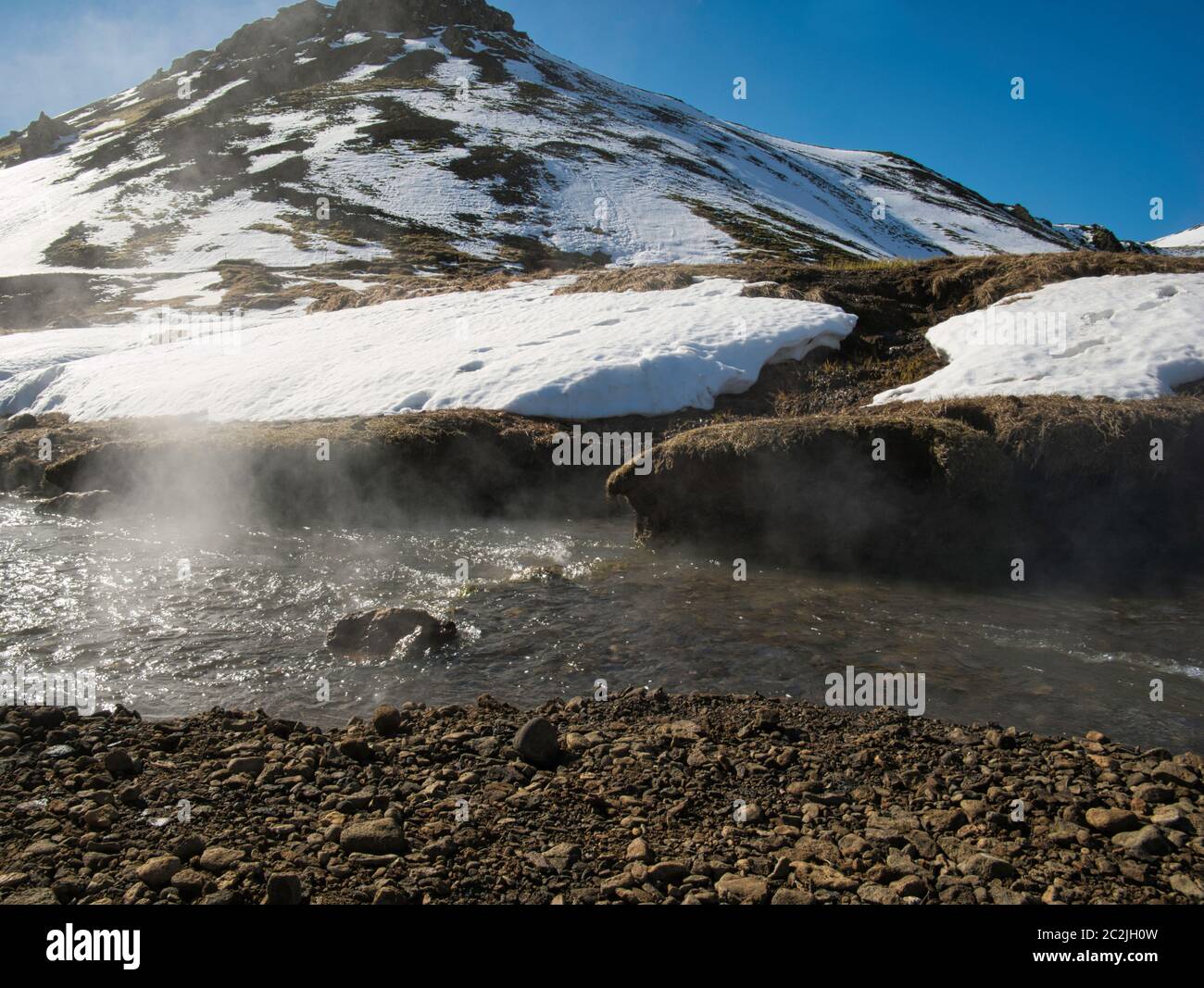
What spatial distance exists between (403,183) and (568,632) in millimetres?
80370

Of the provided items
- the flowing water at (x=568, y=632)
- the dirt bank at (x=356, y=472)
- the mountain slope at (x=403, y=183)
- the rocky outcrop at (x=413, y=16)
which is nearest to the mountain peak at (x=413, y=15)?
the rocky outcrop at (x=413, y=16)

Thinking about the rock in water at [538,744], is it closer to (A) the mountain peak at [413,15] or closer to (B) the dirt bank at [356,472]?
(B) the dirt bank at [356,472]

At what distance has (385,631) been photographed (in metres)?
9.21

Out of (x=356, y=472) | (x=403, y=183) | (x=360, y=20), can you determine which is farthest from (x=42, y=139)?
(x=356, y=472)

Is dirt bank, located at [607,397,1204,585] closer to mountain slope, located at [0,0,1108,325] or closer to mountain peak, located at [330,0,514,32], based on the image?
mountain slope, located at [0,0,1108,325]

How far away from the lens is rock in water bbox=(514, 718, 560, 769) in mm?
6203

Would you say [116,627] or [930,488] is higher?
[930,488]

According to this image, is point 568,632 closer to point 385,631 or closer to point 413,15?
point 385,631

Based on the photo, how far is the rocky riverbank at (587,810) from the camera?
14.9 ft

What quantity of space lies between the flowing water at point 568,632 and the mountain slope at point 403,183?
25684 millimetres
